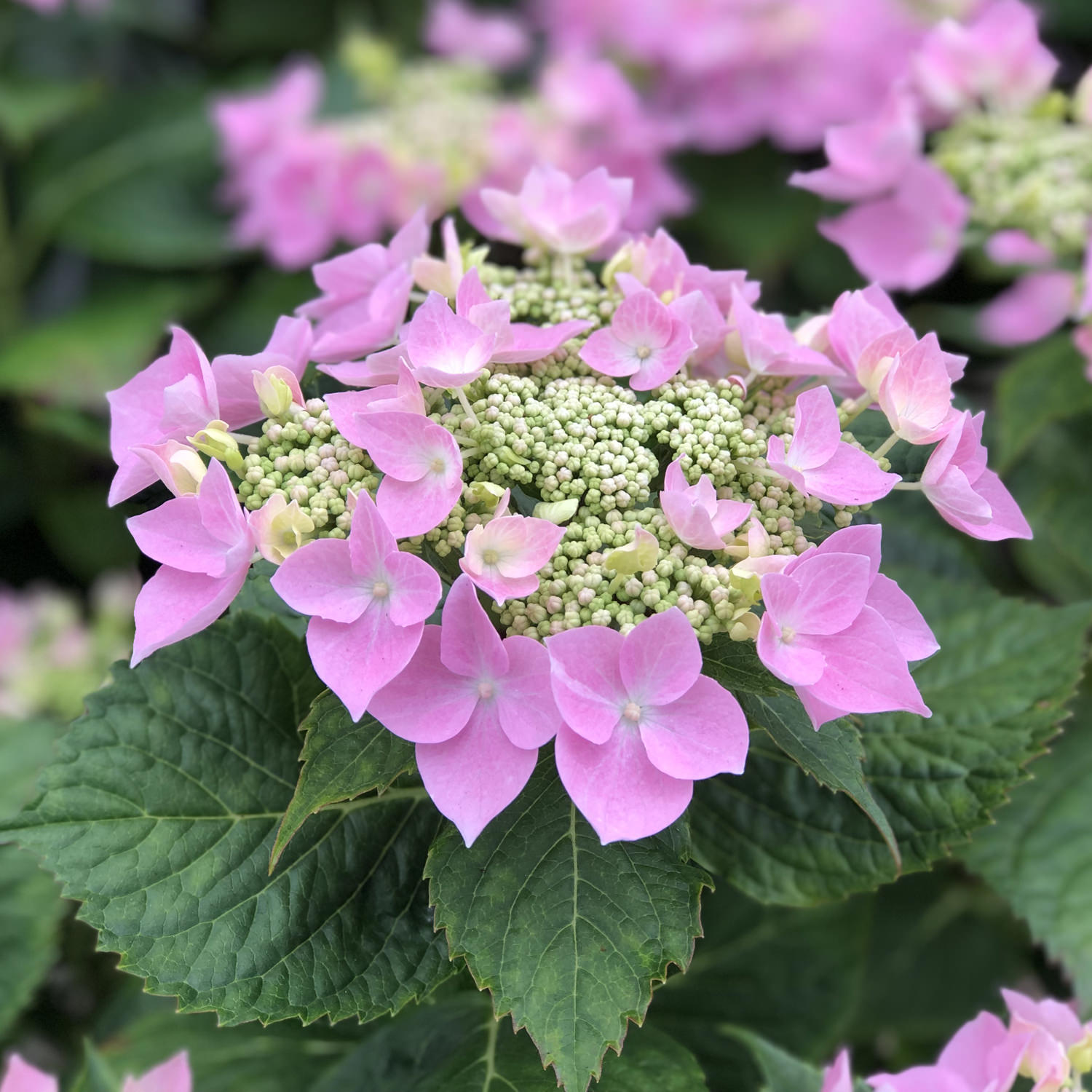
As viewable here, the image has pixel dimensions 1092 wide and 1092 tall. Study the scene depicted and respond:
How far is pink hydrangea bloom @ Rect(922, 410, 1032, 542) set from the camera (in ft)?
2.00

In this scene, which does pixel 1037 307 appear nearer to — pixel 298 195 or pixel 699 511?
pixel 699 511

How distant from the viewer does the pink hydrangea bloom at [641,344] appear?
646mm

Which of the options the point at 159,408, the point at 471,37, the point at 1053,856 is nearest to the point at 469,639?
the point at 159,408

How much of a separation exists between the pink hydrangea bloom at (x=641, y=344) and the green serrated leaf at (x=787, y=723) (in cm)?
16

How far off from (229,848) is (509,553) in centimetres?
28

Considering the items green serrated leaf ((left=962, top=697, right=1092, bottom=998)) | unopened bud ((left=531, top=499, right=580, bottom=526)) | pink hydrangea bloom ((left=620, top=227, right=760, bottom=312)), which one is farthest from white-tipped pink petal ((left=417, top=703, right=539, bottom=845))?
green serrated leaf ((left=962, top=697, right=1092, bottom=998))

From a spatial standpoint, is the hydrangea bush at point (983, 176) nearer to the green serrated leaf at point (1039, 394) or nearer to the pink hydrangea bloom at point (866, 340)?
the green serrated leaf at point (1039, 394)

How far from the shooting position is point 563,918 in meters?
0.60

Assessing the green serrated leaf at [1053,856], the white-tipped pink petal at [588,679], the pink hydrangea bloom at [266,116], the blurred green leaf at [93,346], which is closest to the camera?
the white-tipped pink petal at [588,679]

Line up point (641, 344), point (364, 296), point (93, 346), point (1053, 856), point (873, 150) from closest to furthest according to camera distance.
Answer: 1. point (641, 344)
2. point (364, 296)
3. point (1053, 856)
4. point (873, 150)
5. point (93, 346)

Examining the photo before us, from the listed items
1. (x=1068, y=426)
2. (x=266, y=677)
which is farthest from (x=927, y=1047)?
(x=266, y=677)

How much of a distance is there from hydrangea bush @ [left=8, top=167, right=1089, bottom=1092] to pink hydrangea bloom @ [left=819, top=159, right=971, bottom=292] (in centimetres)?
40

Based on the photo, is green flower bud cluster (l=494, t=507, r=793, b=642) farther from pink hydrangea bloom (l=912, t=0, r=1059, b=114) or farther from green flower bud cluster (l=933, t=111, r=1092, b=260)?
pink hydrangea bloom (l=912, t=0, r=1059, b=114)

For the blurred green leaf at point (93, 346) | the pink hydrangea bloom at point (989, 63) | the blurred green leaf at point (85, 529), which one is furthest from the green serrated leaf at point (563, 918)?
the blurred green leaf at point (85, 529)
